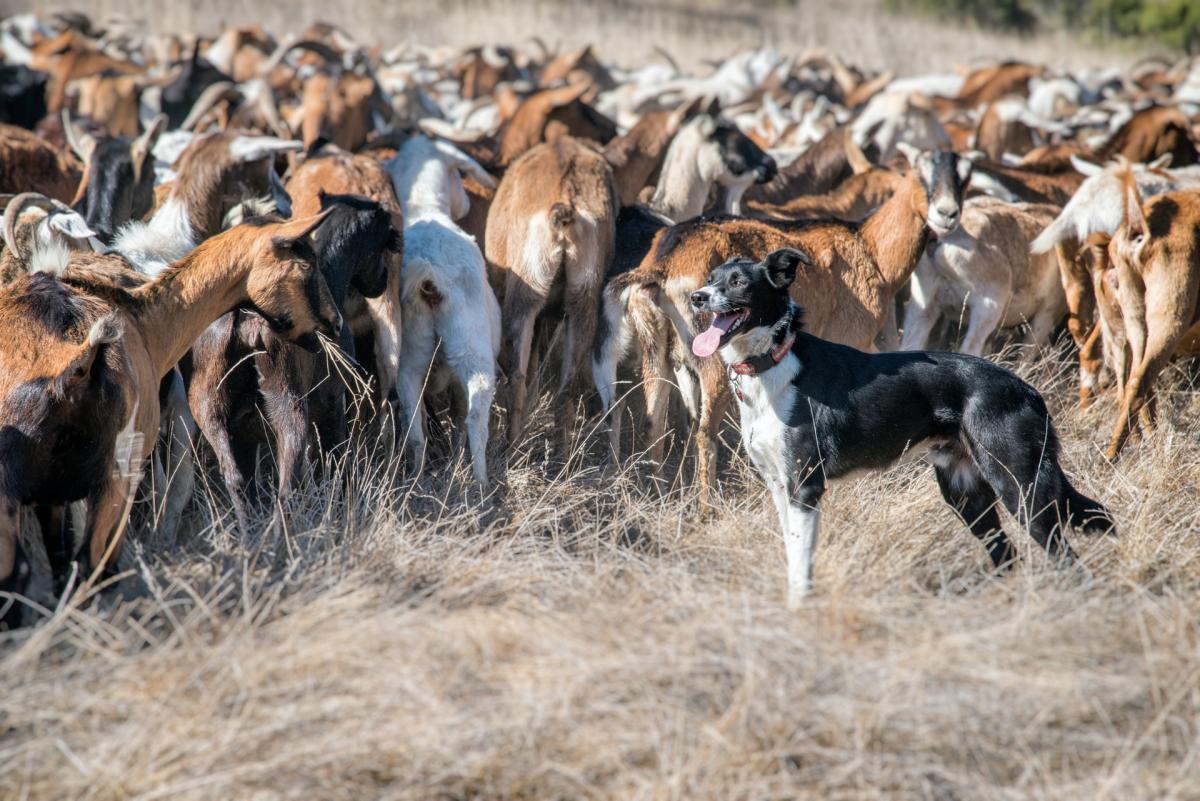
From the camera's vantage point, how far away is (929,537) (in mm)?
5773

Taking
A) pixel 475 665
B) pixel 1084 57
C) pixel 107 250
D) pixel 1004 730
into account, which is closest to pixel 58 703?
pixel 475 665

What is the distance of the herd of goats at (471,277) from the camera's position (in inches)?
194

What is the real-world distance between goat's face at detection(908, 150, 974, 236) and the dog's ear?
8.62 feet

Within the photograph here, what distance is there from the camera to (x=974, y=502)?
553 centimetres

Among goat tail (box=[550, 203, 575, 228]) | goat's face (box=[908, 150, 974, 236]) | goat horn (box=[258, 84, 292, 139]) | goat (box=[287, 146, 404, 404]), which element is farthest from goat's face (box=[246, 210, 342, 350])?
goat horn (box=[258, 84, 292, 139])

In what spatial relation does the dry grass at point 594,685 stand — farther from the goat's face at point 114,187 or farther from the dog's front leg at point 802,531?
the goat's face at point 114,187

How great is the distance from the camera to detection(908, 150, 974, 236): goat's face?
7.57m

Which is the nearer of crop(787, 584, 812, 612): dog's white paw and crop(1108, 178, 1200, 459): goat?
crop(787, 584, 812, 612): dog's white paw

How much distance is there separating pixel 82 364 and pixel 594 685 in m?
2.04

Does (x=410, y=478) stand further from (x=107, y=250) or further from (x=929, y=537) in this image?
(x=929, y=537)

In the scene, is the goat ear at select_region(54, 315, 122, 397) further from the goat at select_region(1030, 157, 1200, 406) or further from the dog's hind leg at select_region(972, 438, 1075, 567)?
the goat at select_region(1030, 157, 1200, 406)

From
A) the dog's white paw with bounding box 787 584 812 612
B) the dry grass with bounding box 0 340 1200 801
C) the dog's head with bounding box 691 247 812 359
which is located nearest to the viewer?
the dry grass with bounding box 0 340 1200 801

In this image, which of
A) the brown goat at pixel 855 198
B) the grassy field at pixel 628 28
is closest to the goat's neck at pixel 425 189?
the brown goat at pixel 855 198

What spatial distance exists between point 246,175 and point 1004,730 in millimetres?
5693
